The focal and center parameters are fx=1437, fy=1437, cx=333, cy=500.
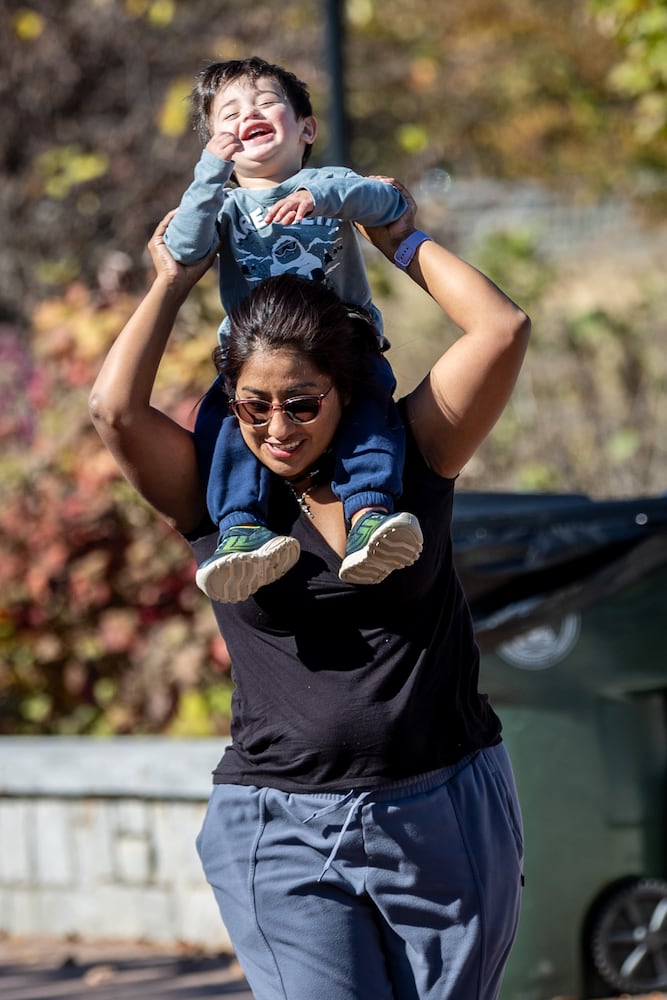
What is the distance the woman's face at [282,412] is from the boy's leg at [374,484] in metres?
0.05

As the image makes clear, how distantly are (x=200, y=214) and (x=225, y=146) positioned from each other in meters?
0.11

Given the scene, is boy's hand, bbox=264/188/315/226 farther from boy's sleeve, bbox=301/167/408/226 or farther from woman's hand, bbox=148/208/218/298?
woman's hand, bbox=148/208/218/298

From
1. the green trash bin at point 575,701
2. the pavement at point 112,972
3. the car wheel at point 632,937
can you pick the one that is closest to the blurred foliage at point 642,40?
the green trash bin at point 575,701

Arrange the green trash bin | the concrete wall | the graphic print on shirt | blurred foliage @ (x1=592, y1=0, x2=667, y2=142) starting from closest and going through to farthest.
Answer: the graphic print on shirt
the green trash bin
the concrete wall
blurred foliage @ (x1=592, y1=0, x2=667, y2=142)

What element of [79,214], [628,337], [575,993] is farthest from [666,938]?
[79,214]

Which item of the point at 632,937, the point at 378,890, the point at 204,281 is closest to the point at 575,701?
the point at 632,937

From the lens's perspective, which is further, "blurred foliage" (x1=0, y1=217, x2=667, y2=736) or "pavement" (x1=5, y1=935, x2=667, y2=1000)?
"blurred foliage" (x1=0, y1=217, x2=667, y2=736)

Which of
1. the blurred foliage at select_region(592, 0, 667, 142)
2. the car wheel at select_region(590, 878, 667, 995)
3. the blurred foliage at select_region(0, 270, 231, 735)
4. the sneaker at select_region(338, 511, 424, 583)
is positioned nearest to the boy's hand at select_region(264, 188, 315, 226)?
the sneaker at select_region(338, 511, 424, 583)

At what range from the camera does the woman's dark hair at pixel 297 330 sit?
2252 mm

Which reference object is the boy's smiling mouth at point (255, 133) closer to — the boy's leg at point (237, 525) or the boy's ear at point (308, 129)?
the boy's ear at point (308, 129)

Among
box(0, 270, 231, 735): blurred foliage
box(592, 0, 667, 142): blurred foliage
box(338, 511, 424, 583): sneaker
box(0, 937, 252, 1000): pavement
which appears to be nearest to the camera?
box(338, 511, 424, 583): sneaker

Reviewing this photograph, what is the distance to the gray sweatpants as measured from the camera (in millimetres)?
2244

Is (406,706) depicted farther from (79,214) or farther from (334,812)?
(79,214)

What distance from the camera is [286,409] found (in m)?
2.25
